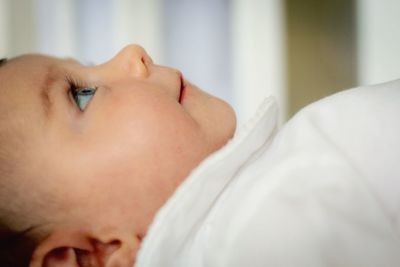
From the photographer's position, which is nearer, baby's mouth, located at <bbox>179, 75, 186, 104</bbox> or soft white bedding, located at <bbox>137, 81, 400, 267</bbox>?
soft white bedding, located at <bbox>137, 81, 400, 267</bbox>

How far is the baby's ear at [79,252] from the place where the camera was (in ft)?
1.70

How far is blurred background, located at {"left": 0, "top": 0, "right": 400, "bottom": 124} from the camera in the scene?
0.98 metres

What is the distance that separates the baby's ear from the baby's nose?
0.23 meters

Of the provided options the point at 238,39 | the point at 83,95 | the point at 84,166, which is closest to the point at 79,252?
the point at 84,166

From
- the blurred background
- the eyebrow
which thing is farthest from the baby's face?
the blurred background

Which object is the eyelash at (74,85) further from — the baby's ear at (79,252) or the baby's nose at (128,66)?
the baby's ear at (79,252)

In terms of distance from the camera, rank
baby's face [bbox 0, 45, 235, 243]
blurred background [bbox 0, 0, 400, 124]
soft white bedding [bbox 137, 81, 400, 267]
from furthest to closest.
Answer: blurred background [bbox 0, 0, 400, 124], baby's face [bbox 0, 45, 235, 243], soft white bedding [bbox 137, 81, 400, 267]

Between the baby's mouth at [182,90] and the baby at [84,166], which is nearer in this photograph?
the baby at [84,166]

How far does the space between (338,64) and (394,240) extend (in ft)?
2.14

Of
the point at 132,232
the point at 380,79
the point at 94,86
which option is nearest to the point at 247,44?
the point at 380,79

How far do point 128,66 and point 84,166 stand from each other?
172 mm

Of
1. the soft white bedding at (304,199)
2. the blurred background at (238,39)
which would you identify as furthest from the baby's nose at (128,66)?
the blurred background at (238,39)

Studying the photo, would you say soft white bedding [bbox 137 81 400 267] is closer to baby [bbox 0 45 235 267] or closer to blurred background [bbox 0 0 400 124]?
baby [bbox 0 45 235 267]

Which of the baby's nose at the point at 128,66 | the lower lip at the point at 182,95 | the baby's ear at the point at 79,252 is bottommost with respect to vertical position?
the baby's ear at the point at 79,252
